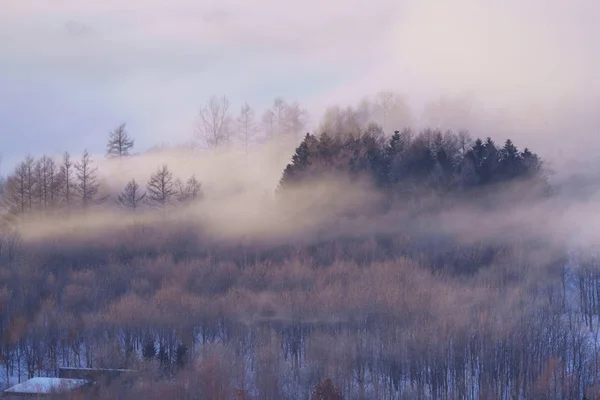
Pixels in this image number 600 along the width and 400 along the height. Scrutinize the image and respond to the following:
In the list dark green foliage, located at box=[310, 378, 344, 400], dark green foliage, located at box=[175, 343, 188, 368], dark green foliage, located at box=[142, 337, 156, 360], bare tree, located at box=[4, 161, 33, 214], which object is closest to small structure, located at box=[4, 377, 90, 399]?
dark green foliage, located at box=[142, 337, 156, 360]

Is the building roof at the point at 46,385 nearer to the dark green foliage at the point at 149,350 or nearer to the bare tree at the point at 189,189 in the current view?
the dark green foliage at the point at 149,350

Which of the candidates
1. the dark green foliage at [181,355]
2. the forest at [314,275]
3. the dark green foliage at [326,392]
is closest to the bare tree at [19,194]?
the forest at [314,275]

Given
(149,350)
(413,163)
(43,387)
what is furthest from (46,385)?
(413,163)

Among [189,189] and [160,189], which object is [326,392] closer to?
[160,189]

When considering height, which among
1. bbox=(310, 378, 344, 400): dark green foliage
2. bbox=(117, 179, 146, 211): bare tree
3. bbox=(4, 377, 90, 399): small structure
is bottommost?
bbox=(310, 378, 344, 400): dark green foliage

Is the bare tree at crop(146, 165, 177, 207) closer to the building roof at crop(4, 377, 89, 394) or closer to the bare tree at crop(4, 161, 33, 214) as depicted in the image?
the bare tree at crop(4, 161, 33, 214)

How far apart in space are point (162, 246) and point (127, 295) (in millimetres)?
6434

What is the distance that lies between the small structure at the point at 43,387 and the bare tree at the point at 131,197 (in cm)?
1857

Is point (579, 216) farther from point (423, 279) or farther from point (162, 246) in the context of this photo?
point (162, 246)

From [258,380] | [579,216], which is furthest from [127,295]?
[579,216]

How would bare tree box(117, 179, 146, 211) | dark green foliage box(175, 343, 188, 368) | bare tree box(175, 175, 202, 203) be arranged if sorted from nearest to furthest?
dark green foliage box(175, 343, 188, 368)
bare tree box(117, 179, 146, 211)
bare tree box(175, 175, 202, 203)

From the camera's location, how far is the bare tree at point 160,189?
45.8 metres

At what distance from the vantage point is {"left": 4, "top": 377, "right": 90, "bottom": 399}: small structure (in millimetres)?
26766

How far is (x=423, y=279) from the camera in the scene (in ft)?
116
